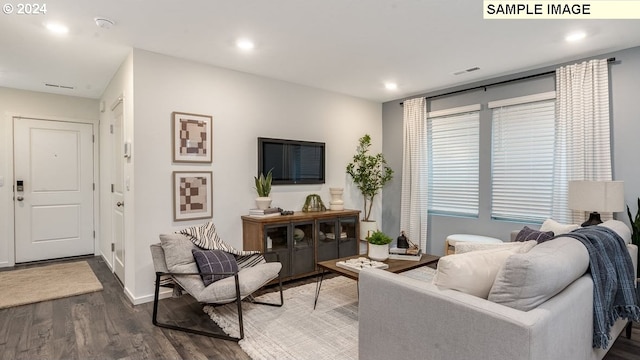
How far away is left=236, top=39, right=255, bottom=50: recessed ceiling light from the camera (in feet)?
9.97

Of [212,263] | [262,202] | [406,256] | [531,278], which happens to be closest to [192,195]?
[262,202]

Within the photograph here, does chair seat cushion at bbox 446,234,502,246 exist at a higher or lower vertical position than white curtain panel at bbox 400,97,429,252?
lower

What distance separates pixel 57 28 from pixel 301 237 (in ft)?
9.84

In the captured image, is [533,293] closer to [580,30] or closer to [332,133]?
[580,30]

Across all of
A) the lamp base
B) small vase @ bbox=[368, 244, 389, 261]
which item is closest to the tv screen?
small vase @ bbox=[368, 244, 389, 261]

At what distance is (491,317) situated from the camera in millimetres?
1296

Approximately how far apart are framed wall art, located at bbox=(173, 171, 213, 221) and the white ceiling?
4.02 ft

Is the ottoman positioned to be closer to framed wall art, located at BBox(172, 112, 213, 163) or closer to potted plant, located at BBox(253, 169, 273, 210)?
potted plant, located at BBox(253, 169, 273, 210)

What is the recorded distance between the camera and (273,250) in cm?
370

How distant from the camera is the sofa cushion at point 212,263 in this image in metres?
2.69

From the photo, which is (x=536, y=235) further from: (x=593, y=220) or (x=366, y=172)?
(x=366, y=172)

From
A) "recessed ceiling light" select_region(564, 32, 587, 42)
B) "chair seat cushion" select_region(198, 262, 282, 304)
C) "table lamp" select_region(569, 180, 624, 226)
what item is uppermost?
"recessed ceiling light" select_region(564, 32, 587, 42)

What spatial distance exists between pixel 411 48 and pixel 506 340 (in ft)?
9.11

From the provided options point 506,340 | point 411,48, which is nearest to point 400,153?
point 411,48
